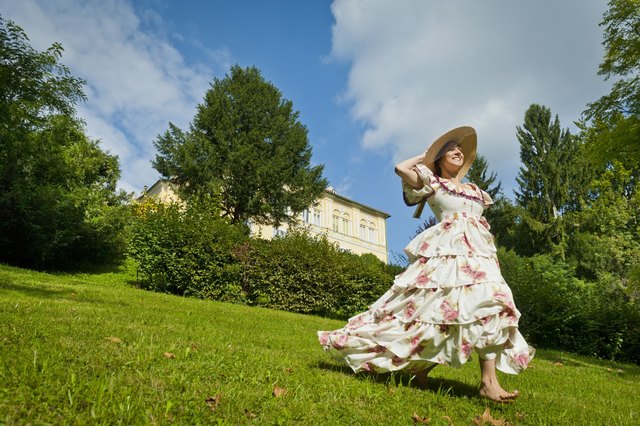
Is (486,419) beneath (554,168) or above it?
beneath

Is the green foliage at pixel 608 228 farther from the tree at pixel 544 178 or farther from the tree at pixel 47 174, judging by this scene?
the tree at pixel 47 174

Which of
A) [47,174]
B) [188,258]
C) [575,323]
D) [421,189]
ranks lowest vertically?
[575,323]

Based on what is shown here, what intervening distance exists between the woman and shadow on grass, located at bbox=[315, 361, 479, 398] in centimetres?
12

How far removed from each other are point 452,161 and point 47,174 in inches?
765

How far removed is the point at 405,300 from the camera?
11.6 ft

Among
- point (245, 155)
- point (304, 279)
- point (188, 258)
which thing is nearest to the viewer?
point (188, 258)

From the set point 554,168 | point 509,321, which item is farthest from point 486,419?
point 554,168

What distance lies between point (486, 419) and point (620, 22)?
39.1 feet

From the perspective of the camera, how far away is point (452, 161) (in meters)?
4.13

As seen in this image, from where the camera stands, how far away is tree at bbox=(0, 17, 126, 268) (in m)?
7.69

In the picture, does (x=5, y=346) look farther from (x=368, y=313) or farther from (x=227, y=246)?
(x=227, y=246)

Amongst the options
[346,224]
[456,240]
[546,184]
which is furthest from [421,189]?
[346,224]

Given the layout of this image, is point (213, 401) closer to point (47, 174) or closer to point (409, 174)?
point (409, 174)

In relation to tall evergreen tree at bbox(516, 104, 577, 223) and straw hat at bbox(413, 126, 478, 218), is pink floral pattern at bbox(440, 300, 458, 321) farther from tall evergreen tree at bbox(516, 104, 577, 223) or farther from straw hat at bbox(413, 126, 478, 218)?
tall evergreen tree at bbox(516, 104, 577, 223)
